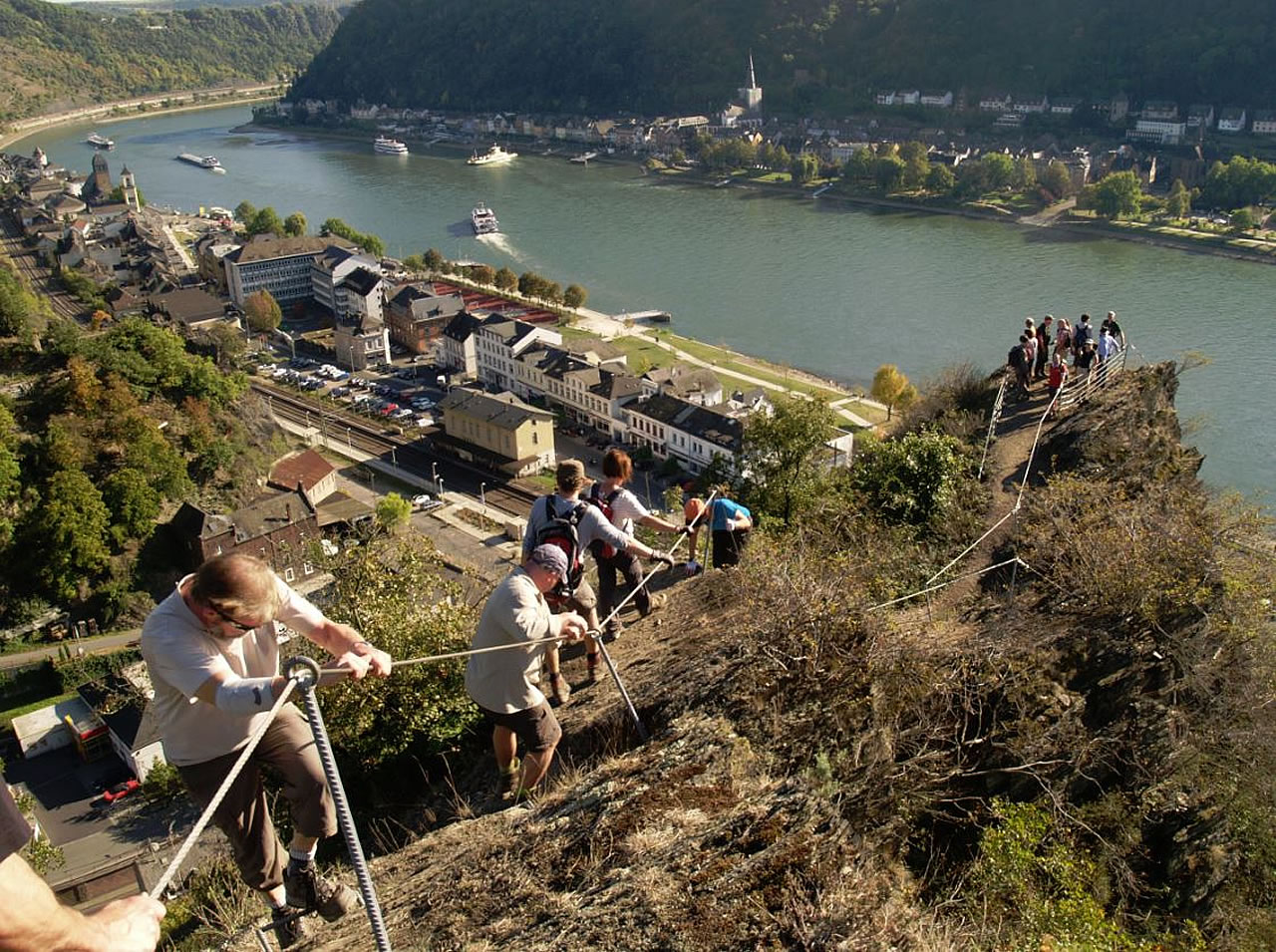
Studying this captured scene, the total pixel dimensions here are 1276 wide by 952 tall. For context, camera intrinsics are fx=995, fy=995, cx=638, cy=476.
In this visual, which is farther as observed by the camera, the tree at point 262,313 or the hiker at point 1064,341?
the tree at point 262,313

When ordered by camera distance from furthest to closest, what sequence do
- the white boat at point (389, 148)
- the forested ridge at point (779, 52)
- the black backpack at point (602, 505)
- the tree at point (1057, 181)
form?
the white boat at point (389, 148) < the forested ridge at point (779, 52) < the tree at point (1057, 181) < the black backpack at point (602, 505)

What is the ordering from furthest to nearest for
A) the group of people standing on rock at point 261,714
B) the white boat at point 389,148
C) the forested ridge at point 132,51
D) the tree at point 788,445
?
the forested ridge at point 132,51, the white boat at point 389,148, the tree at point 788,445, the group of people standing on rock at point 261,714

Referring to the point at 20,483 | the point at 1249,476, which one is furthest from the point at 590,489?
the point at 1249,476

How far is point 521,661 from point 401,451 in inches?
709

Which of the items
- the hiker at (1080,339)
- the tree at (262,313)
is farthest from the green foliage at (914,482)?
the tree at (262,313)

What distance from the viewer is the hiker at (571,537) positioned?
3.08m

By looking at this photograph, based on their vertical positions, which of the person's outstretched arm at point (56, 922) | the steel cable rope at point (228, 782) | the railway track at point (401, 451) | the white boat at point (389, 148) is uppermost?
the person's outstretched arm at point (56, 922)

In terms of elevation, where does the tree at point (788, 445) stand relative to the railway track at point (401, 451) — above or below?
above

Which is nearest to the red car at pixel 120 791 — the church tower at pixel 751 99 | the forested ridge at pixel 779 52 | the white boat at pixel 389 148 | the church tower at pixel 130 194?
the church tower at pixel 130 194

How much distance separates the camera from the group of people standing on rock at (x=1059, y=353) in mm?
6871

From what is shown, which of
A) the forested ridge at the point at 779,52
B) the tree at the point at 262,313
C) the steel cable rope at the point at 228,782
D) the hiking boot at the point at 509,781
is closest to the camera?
the steel cable rope at the point at 228,782

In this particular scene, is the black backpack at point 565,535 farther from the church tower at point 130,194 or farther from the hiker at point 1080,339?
the church tower at point 130,194

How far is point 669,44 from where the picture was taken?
61.5 meters

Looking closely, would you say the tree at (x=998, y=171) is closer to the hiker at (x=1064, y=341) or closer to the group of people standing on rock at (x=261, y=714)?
the hiker at (x=1064, y=341)
